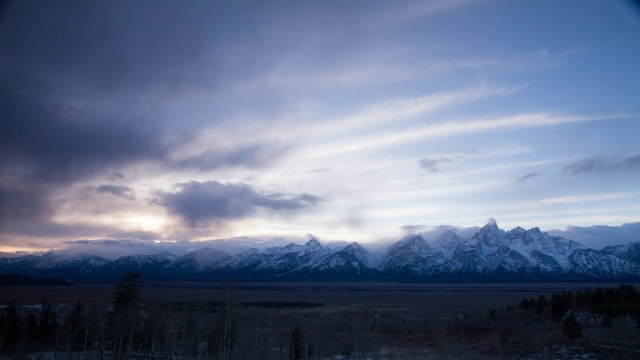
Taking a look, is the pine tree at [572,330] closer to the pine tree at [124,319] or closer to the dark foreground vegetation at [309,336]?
the dark foreground vegetation at [309,336]

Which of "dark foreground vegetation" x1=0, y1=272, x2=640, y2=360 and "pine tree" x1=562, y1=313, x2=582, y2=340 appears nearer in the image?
"dark foreground vegetation" x1=0, y1=272, x2=640, y2=360

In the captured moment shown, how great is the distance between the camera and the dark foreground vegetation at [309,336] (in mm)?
55562

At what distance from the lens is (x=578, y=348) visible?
55531mm

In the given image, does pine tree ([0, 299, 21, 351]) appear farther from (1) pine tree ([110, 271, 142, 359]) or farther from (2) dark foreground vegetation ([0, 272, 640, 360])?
(1) pine tree ([110, 271, 142, 359])

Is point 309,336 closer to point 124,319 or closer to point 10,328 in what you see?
point 124,319

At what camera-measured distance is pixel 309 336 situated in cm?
7162

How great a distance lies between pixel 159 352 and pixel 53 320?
60.4 feet

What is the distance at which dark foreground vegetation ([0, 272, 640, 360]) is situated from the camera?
55562 mm

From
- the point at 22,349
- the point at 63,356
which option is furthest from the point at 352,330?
the point at 22,349

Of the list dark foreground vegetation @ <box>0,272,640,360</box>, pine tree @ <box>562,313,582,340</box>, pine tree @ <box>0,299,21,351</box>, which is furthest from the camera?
pine tree @ <box>562,313,582,340</box>

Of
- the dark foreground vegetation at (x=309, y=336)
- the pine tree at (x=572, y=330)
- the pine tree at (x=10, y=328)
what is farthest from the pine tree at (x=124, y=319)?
the pine tree at (x=572, y=330)

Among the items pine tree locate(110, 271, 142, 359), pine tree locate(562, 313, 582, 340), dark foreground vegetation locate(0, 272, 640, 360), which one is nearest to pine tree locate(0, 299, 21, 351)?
dark foreground vegetation locate(0, 272, 640, 360)

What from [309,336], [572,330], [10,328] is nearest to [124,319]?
[10,328]

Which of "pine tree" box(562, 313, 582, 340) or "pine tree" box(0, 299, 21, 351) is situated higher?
"pine tree" box(0, 299, 21, 351)
